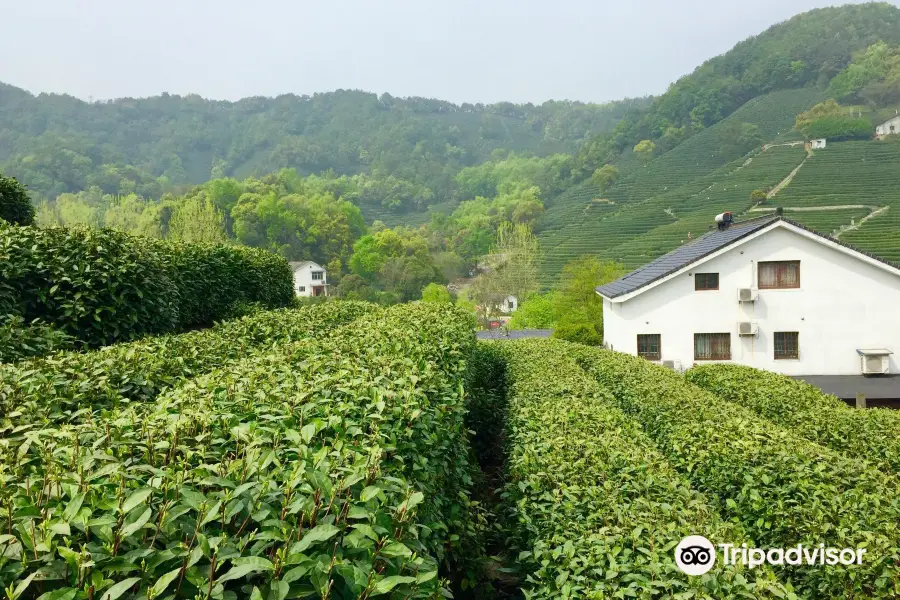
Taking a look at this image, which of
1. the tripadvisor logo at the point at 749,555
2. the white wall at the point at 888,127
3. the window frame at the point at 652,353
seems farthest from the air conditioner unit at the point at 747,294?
the white wall at the point at 888,127

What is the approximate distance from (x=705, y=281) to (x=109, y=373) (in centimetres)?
1821

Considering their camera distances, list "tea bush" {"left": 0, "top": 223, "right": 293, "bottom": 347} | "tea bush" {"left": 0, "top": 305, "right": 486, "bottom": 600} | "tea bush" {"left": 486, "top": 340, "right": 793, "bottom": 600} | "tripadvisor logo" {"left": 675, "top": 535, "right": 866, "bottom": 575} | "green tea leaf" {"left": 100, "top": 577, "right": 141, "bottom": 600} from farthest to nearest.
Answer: "tea bush" {"left": 0, "top": 223, "right": 293, "bottom": 347} → "tripadvisor logo" {"left": 675, "top": 535, "right": 866, "bottom": 575} → "tea bush" {"left": 486, "top": 340, "right": 793, "bottom": 600} → "tea bush" {"left": 0, "top": 305, "right": 486, "bottom": 600} → "green tea leaf" {"left": 100, "top": 577, "right": 141, "bottom": 600}

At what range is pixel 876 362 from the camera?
17984mm

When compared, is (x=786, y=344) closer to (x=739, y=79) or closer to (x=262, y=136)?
(x=739, y=79)

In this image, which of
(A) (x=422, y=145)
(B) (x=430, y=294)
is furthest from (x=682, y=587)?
(A) (x=422, y=145)

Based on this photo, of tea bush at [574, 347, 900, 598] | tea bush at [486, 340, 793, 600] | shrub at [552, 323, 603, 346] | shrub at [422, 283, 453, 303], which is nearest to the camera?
tea bush at [486, 340, 793, 600]

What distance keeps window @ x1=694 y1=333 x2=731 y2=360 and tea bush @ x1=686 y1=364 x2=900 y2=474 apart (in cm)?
780

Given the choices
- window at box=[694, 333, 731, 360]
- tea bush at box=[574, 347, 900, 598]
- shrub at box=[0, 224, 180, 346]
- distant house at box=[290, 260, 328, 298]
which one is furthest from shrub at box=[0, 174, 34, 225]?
distant house at box=[290, 260, 328, 298]

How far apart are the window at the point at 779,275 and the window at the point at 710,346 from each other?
2.01 m

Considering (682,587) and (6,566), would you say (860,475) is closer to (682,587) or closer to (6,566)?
(682,587)

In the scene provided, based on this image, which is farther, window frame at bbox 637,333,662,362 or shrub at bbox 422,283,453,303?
shrub at bbox 422,283,453,303

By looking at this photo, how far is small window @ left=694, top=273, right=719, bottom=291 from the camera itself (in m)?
18.9

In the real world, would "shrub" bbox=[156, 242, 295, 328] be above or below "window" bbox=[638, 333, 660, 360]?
above

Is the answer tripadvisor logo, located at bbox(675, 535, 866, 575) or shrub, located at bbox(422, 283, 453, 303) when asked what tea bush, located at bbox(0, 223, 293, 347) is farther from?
shrub, located at bbox(422, 283, 453, 303)
